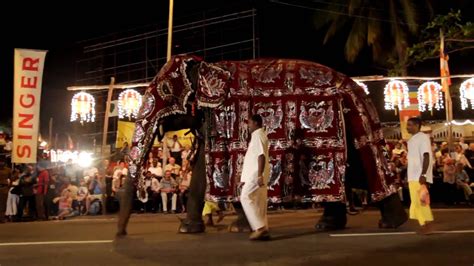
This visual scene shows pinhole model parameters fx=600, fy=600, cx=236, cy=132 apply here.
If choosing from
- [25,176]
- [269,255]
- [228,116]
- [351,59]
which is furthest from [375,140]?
[351,59]

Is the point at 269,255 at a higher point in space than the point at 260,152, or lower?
lower

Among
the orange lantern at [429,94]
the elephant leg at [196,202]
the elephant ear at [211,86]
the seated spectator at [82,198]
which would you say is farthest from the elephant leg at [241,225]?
the orange lantern at [429,94]

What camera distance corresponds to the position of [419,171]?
8164 millimetres

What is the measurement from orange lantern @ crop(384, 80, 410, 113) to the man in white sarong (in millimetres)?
13858

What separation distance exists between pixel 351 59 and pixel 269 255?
22.6 meters

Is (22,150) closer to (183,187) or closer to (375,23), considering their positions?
(183,187)

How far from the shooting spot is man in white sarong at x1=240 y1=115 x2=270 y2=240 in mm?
7707

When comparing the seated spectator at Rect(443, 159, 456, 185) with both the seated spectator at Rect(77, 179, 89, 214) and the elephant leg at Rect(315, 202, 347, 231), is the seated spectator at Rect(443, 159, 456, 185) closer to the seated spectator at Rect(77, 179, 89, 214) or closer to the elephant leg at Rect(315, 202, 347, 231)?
the elephant leg at Rect(315, 202, 347, 231)

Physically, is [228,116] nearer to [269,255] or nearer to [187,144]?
[269,255]

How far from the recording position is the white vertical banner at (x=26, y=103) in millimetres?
15297

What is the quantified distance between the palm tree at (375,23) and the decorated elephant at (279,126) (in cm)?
1905

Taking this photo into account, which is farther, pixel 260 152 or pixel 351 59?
pixel 351 59

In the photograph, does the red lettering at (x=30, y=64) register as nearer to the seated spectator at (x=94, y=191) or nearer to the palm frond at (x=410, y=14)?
the seated spectator at (x=94, y=191)

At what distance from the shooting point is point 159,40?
27.9 metres
